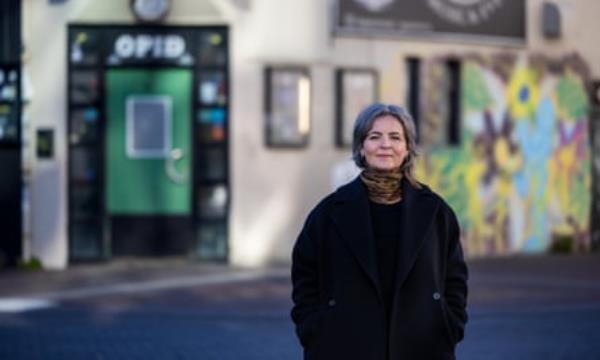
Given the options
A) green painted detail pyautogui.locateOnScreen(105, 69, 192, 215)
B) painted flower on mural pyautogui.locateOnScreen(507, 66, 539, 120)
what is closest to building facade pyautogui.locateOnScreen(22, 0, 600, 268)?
green painted detail pyautogui.locateOnScreen(105, 69, 192, 215)

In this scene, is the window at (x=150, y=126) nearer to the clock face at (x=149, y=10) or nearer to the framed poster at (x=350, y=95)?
the clock face at (x=149, y=10)

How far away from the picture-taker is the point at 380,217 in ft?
14.3

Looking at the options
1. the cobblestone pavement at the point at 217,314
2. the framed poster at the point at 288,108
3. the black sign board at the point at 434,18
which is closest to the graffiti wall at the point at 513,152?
the black sign board at the point at 434,18

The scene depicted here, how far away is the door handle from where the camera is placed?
15.1m

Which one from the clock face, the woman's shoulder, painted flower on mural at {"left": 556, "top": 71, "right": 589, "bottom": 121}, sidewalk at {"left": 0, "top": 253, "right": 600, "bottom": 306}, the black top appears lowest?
sidewalk at {"left": 0, "top": 253, "right": 600, "bottom": 306}

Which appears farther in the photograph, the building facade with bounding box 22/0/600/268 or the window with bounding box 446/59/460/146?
the window with bounding box 446/59/460/146

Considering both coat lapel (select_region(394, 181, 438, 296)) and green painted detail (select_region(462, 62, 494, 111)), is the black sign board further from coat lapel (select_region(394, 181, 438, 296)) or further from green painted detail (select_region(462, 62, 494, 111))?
coat lapel (select_region(394, 181, 438, 296))

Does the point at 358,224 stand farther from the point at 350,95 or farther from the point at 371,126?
the point at 350,95

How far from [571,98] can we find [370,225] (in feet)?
47.5

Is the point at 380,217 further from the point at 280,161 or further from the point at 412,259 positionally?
the point at 280,161

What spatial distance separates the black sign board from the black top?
1136 cm

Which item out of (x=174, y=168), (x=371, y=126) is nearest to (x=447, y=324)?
(x=371, y=126)

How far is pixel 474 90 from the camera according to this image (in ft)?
55.3

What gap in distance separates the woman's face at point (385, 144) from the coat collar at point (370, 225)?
91 millimetres
